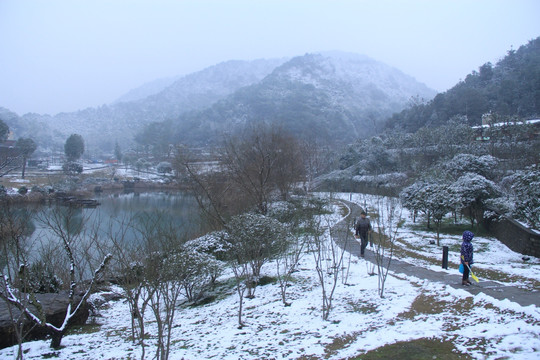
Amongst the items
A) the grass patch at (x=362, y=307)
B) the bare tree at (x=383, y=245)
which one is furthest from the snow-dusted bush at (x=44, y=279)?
the bare tree at (x=383, y=245)

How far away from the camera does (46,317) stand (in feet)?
23.2

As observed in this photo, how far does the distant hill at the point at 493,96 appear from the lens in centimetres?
3909

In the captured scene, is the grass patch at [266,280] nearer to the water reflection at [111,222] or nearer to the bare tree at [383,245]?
the water reflection at [111,222]

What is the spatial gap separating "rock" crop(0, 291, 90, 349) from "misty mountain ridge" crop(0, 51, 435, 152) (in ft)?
117

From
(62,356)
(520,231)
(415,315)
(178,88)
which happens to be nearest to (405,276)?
(415,315)

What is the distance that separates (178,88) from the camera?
178875mm

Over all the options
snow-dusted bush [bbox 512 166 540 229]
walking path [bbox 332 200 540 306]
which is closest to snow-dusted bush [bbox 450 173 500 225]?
snow-dusted bush [bbox 512 166 540 229]

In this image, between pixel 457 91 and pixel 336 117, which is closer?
pixel 457 91

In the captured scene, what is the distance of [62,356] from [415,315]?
5.87 meters

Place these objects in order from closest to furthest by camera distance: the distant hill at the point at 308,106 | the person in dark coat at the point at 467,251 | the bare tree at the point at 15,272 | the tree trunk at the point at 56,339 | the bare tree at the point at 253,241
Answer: the bare tree at the point at 15,272
the tree trunk at the point at 56,339
the person in dark coat at the point at 467,251
the bare tree at the point at 253,241
the distant hill at the point at 308,106

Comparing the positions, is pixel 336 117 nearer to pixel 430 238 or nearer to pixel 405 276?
pixel 430 238

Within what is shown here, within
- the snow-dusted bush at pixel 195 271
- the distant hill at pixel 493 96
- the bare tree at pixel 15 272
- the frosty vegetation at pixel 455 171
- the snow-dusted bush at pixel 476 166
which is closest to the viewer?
the bare tree at pixel 15 272

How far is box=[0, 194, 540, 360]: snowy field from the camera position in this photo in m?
4.73

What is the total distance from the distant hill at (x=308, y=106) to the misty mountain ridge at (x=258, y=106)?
23 centimetres
